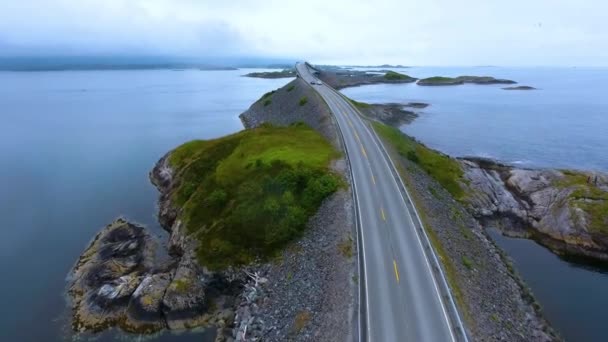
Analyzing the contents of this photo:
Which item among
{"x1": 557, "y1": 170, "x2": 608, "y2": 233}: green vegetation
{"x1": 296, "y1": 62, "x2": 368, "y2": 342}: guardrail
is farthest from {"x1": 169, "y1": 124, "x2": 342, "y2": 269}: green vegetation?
{"x1": 557, "y1": 170, "x2": 608, "y2": 233}: green vegetation

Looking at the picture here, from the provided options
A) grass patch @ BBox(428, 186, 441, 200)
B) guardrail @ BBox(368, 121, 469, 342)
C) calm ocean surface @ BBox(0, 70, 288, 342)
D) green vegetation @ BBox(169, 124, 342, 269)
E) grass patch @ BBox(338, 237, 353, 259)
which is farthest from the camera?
grass patch @ BBox(428, 186, 441, 200)

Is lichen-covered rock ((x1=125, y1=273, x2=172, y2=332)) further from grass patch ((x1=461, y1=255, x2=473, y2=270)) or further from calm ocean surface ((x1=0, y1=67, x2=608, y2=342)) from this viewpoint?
grass patch ((x1=461, y1=255, x2=473, y2=270))

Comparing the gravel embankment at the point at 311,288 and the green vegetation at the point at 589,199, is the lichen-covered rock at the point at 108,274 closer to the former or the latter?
the gravel embankment at the point at 311,288

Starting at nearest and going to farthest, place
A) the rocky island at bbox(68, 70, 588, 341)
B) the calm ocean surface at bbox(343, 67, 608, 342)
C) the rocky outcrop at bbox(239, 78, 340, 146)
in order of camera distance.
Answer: the rocky island at bbox(68, 70, 588, 341) < the calm ocean surface at bbox(343, 67, 608, 342) < the rocky outcrop at bbox(239, 78, 340, 146)

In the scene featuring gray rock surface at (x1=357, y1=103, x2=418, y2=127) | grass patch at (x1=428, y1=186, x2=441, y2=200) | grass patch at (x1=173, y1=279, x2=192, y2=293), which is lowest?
grass patch at (x1=173, y1=279, x2=192, y2=293)

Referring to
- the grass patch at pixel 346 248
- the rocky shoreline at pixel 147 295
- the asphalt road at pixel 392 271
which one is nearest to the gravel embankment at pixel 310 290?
the grass patch at pixel 346 248

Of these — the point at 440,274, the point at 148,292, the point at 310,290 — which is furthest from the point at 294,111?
the point at 440,274
